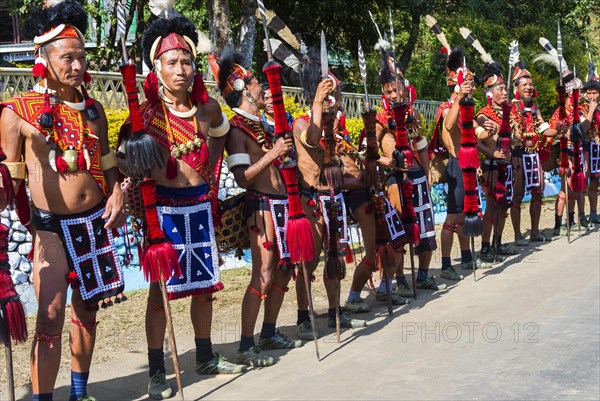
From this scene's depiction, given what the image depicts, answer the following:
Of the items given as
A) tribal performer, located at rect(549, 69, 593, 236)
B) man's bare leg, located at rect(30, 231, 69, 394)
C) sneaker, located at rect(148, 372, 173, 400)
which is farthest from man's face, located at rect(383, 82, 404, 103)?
tribal performer, located at rect(549, 69, 593, 236)

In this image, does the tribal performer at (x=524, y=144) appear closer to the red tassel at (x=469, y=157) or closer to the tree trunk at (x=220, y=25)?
the red tassel at (x=469, y=157)

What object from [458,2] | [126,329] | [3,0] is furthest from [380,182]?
[458,2]

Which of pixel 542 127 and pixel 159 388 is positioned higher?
pixel 542 127

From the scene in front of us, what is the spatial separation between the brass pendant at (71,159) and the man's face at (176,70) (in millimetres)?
855

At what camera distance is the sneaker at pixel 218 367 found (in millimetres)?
5605

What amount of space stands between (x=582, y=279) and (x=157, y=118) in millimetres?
5108

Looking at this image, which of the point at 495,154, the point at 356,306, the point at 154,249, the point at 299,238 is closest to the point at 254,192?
the point at 299,238

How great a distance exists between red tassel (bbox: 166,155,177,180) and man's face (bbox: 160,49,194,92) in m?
0.45

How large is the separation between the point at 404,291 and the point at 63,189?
4.35m

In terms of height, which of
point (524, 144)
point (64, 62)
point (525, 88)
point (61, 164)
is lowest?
point (524, 144)

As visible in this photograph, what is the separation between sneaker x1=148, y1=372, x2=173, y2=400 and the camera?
5.13m

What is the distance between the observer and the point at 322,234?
647cm

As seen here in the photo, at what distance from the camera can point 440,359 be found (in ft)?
18.8

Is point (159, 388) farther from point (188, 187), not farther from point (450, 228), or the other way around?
point (450, 228)
